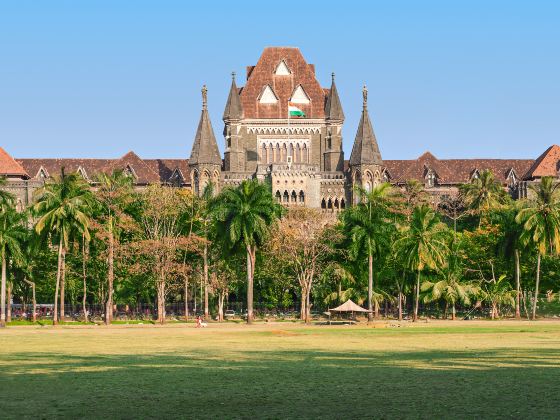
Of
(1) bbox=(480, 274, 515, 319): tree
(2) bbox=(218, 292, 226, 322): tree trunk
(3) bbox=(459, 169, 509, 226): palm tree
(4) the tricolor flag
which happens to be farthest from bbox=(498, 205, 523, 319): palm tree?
(4) the tricolor flag

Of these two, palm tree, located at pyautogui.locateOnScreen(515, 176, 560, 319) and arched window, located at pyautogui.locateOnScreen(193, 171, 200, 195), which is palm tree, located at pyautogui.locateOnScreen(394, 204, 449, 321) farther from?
arched window, located at pyautogui.locateOnScreen(193, 171, 200, 195)

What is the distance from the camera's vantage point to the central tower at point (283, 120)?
454 ft

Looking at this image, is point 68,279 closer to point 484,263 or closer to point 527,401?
point 484,263

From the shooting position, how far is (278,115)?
139750 millimetres

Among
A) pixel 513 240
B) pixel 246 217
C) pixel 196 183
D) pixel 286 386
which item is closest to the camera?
pixel 286 386

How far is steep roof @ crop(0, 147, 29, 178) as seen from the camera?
14375 centimetres

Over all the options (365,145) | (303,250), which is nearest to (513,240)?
(303,250)

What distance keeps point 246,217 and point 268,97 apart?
68.5 m

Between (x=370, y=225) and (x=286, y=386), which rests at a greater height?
(x=370, y=225)

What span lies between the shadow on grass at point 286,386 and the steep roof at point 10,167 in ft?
378

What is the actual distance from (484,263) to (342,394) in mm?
73227

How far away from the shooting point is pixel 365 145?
135m

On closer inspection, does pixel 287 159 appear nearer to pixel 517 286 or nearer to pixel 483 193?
pixel 483 193

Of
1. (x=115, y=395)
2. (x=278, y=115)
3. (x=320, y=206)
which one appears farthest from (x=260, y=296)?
(x=115, y=395)
